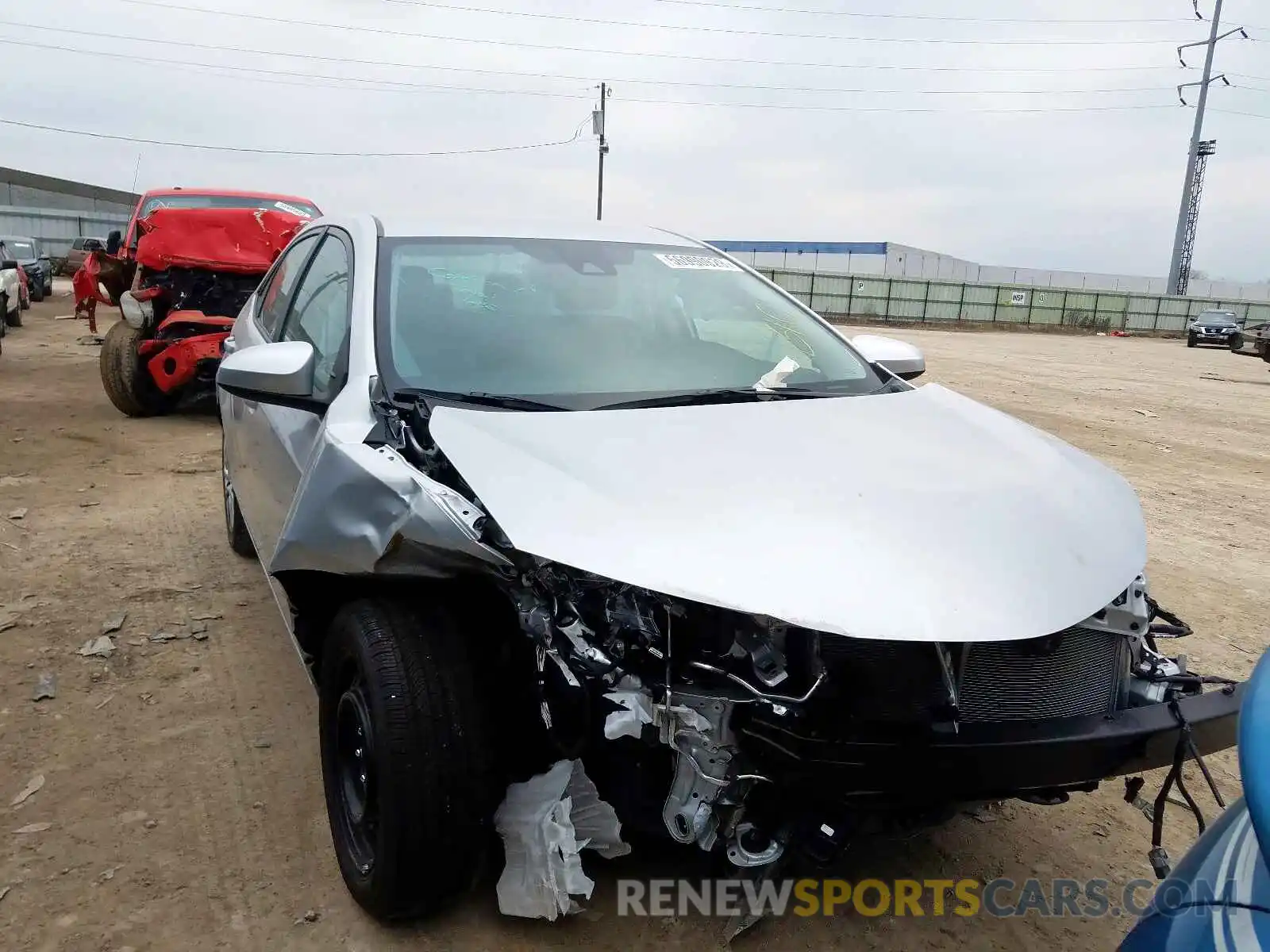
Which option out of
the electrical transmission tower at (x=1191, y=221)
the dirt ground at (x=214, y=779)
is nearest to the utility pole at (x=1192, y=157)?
the electrical transmission tower at (x=1191, y=221)

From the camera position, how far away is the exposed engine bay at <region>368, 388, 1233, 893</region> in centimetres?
180

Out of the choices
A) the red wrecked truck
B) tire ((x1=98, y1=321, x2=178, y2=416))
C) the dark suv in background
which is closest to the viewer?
the red wrecked truck

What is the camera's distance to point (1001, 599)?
1809 millimetres

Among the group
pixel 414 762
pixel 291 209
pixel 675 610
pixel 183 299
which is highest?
pixel 291 209

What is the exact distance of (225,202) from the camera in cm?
987

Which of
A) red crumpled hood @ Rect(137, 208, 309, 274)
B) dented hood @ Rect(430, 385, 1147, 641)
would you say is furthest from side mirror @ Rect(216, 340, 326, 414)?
red crumpled hood @ Rect(137, 208, 309, 274)

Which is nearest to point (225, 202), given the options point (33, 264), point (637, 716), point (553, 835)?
point (553, 835)

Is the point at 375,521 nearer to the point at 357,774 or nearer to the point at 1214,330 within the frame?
the point at 357,774

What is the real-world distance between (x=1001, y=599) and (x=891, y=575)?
0.71 ft

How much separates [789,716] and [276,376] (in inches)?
66.4

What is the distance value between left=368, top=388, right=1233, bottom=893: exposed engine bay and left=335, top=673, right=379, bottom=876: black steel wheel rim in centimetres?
44

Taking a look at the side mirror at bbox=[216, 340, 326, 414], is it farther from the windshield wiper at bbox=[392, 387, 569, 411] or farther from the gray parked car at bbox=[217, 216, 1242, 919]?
the windshield wiper at bbox=[392, 387, 569, 411]

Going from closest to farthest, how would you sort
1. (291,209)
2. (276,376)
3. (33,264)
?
(276,376), (291,209), (33,264)

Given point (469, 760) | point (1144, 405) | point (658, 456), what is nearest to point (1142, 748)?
point (658, 456)
